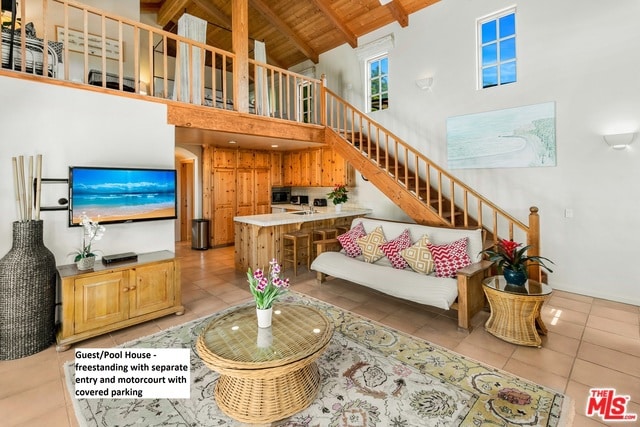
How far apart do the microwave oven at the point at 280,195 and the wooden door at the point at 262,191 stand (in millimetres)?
130

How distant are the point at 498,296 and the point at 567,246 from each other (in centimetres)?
211

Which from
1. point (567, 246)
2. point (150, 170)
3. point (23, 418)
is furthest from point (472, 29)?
point (23, 418)

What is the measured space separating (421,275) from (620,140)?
2845 millimetres

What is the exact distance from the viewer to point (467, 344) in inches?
107

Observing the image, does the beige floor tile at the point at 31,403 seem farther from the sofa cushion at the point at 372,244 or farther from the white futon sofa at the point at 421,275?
the sofa cushion at the point at 372,244

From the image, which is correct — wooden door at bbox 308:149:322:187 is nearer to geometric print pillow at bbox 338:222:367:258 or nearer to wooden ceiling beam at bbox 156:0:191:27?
geometric print pillow at bbox 338:222:367:258

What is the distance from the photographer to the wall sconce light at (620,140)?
349 cm

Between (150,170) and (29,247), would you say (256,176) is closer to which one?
(150,170)

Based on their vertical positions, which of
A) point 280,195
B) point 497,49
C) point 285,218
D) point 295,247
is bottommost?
point 295,247

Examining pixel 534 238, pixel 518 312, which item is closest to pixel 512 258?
pixel 518 312

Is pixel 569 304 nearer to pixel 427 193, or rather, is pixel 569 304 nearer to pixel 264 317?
pixel 427 193

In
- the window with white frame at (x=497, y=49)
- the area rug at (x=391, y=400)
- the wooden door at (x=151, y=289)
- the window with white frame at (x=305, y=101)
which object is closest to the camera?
the area rug at (x=391, y=400)

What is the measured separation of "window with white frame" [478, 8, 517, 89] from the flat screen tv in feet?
15.9

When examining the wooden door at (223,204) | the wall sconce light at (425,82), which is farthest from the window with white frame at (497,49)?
the wooden door at (223,204)
